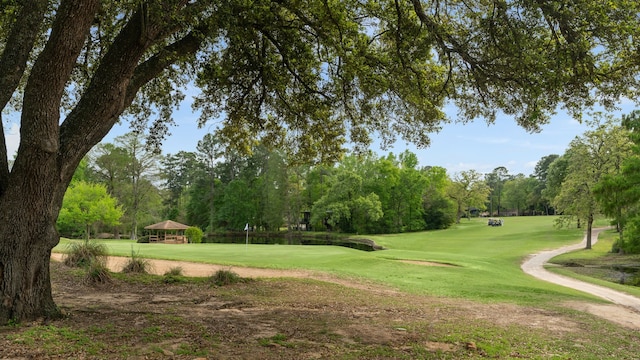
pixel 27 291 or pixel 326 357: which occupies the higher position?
pixel 27 291

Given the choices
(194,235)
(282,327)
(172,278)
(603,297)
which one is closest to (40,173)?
(282,327)

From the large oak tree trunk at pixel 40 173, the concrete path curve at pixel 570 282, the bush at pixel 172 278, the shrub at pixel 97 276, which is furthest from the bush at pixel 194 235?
the large oak tree trunk at pixel 40 173

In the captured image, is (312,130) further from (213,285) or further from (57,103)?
(57,103)

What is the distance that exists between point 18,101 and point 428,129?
36.6ft

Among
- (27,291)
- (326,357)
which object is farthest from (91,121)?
(326,357)

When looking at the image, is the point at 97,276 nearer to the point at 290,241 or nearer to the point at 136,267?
the point at 136,267

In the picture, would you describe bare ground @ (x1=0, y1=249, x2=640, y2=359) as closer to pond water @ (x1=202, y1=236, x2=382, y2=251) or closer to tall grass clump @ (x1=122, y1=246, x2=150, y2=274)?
tall grass clump @ (x1=122, y1=246, x2=150, y2=274)

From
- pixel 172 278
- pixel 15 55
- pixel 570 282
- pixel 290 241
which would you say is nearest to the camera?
pixel 15 55

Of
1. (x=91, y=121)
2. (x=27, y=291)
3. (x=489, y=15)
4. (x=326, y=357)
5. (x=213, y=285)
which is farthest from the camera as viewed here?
(x=213, y=285)

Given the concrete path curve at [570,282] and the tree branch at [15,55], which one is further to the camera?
the concrete path curve at [570,282]

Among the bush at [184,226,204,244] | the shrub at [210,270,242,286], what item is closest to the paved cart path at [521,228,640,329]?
the shrub at [210,270,242,286]

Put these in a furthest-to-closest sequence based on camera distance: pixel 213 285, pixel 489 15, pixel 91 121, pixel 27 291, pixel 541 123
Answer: pixel 213 285
pixel 541 123
pixel 489 15
pixel 91 121
pixel 27 291

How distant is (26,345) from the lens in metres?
4.82

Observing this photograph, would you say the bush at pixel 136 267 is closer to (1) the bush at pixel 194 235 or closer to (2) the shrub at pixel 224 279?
(2) the shrub at pixel 224 279
